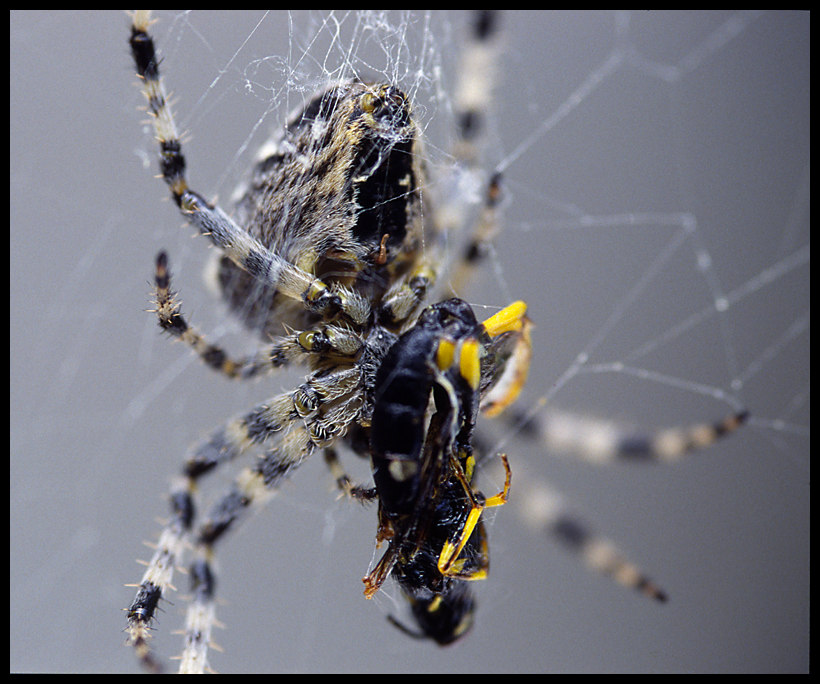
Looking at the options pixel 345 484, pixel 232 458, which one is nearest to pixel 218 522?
pixel 232 458

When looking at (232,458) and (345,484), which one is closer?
(345,484)

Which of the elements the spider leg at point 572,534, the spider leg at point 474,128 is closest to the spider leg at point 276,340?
the spider leg at point 474,128

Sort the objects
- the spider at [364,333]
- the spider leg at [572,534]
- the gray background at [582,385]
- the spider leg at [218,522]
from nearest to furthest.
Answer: the spider at [364,333] → the spider leg at [218,522] → the spider leg at [572,534] → the gray background at [582,385]

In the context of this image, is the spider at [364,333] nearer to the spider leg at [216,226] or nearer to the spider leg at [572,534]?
the spider leg at [216,226]

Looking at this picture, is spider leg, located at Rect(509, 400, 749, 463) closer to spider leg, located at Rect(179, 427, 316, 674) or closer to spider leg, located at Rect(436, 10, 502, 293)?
spider leg, located at Rect(436, 10, 502, 293)

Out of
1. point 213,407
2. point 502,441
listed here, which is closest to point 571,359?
point 502,441

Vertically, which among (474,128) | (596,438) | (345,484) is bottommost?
(345,484)

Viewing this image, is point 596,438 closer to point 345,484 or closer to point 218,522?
point 345,484

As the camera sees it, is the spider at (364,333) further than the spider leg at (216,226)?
No
